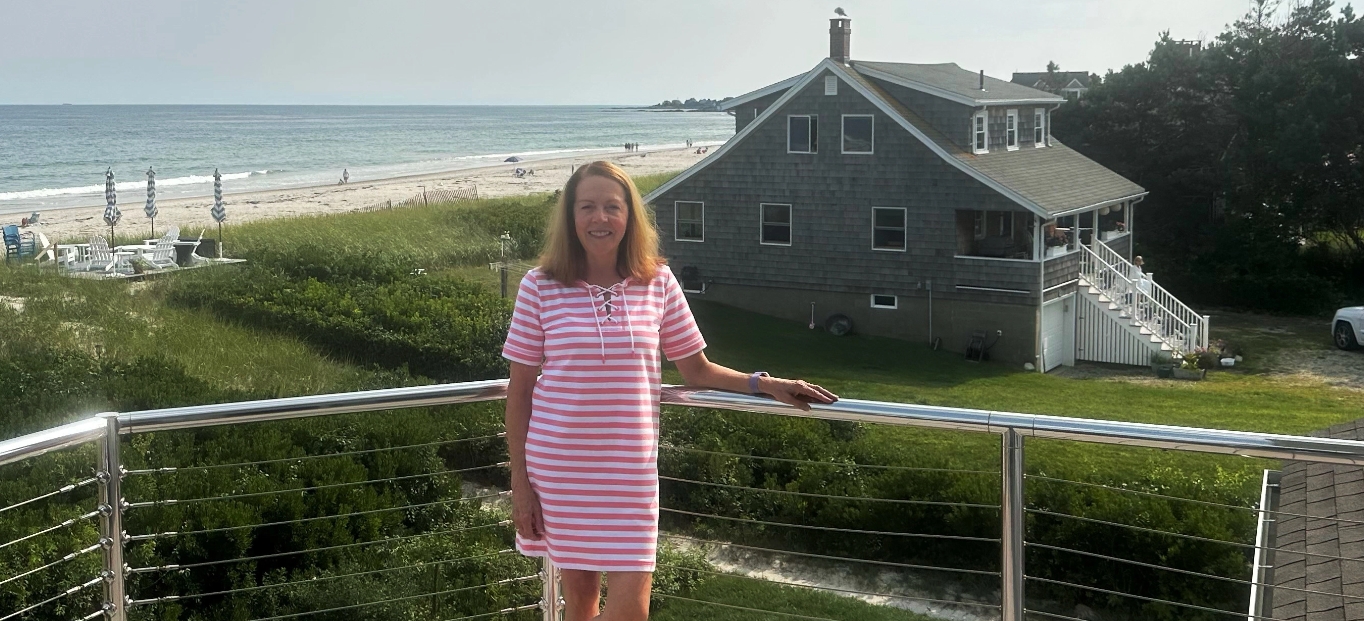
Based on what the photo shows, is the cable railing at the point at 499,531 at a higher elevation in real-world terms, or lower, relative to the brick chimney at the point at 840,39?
lower

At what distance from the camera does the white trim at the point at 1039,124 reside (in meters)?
35.3

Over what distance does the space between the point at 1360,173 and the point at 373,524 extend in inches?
1566

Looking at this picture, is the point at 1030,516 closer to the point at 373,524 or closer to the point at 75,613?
the point at 373,524

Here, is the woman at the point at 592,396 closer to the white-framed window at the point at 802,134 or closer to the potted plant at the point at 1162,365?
the potted plant at the point at 1162,365

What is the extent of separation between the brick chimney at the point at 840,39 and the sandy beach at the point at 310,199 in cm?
1257

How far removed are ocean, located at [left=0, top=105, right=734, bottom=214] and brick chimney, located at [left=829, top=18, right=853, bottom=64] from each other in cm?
4027

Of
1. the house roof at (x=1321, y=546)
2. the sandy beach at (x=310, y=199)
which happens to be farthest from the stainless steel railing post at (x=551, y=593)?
the sandy beach at (x=310, y=199)

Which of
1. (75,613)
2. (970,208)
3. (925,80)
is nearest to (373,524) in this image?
(75,613)

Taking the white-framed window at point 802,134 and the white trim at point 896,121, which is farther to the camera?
the white-framed window at point 802,134

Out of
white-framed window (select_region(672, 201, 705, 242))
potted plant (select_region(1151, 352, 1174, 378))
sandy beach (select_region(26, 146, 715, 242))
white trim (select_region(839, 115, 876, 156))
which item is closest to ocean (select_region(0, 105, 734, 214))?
sandy beach (select_region(26, 146, 715, 242))

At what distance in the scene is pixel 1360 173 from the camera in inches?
1612

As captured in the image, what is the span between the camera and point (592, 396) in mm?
3707

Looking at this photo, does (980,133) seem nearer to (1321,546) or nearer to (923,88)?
(923,88)

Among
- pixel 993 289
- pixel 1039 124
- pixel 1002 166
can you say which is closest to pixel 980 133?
pixel 1002 166
